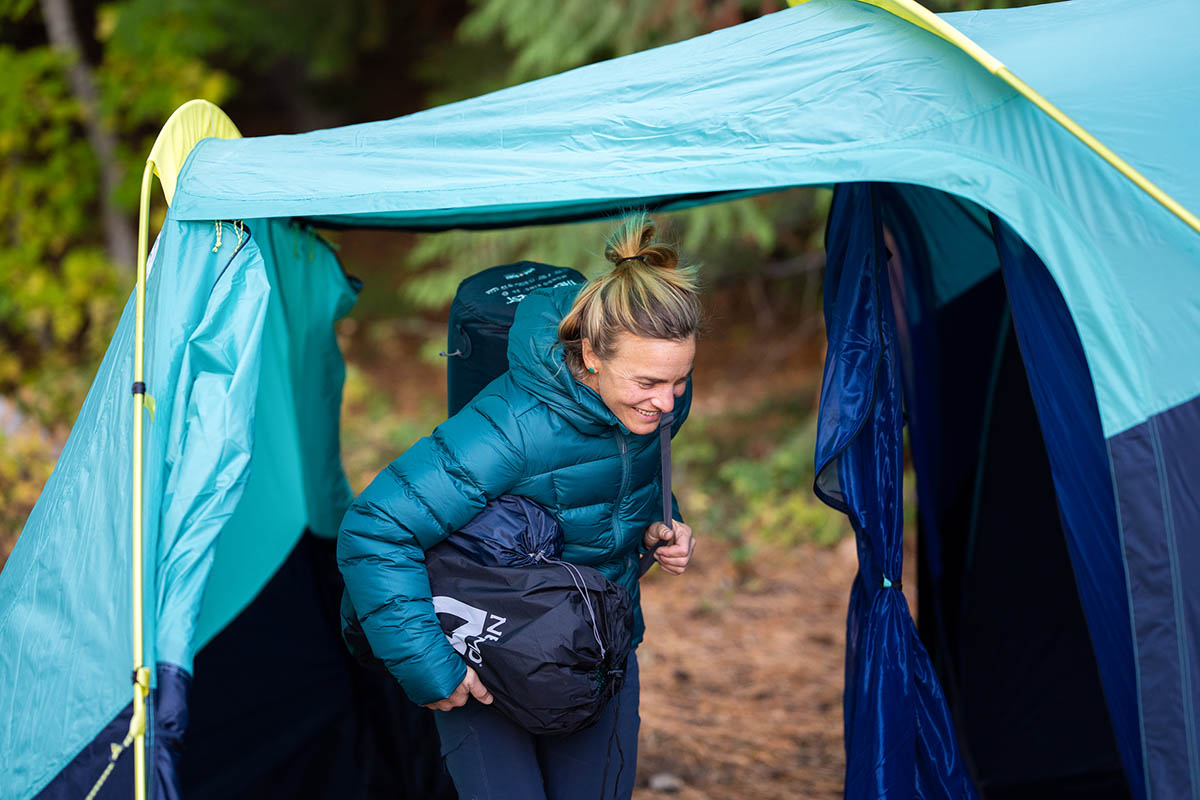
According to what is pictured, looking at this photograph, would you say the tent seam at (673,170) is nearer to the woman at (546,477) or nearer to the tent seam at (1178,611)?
the woman at (546,477)

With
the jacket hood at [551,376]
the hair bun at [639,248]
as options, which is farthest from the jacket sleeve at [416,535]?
the hair bun at [639,248]

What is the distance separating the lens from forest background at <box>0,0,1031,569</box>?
6.07 metres

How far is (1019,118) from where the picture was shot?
80.2 inches

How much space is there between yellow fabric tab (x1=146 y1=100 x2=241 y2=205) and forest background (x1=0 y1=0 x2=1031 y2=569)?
3259mm

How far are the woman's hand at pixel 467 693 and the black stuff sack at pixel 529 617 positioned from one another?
0.02 metres

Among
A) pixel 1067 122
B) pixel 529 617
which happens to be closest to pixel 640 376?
pixel 529 617

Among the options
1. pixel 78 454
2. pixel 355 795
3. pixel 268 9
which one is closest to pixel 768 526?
pixel 355 795

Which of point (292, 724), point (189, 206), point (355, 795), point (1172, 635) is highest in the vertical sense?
point (189, 206)

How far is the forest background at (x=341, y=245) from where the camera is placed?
6074mm

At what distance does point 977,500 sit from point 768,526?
2415 millimetres

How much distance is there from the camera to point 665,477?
7.91ft

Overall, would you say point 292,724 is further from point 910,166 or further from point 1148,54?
point 1148,54

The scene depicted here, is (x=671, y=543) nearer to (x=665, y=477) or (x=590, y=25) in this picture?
(x=665, y=477)

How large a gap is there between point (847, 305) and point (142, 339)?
5.25 feet
